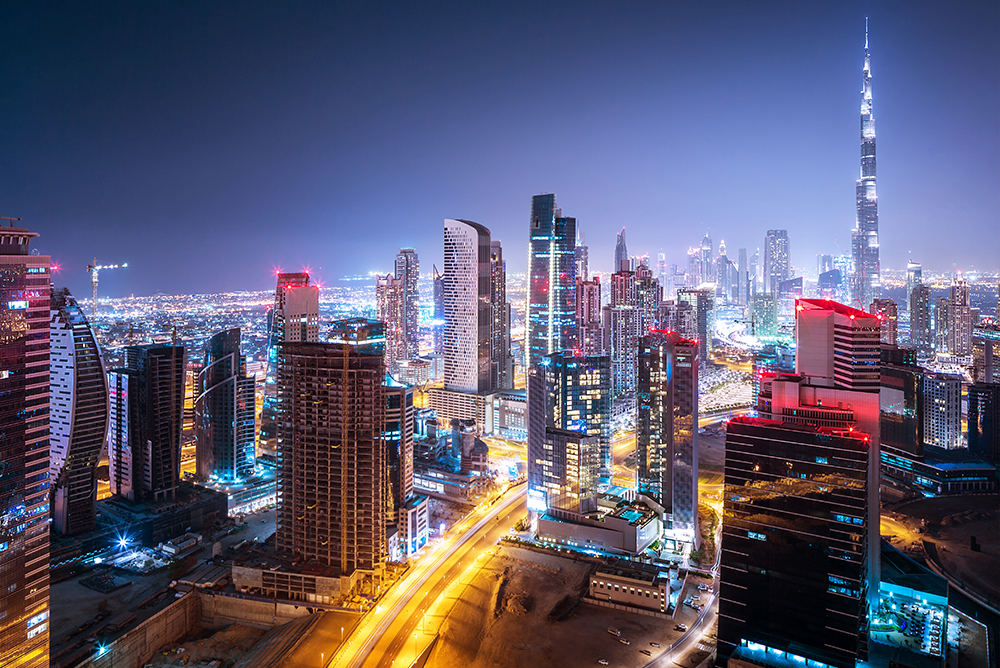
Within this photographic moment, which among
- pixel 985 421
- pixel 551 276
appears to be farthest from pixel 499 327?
pixel 985 421

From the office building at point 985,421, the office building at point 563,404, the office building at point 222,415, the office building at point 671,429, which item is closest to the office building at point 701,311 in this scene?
the office building at point 985,421

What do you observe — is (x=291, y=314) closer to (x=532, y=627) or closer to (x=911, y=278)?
(x=532, y=627)

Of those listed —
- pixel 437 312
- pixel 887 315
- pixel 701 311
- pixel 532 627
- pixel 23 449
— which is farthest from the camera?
pixel 437 312

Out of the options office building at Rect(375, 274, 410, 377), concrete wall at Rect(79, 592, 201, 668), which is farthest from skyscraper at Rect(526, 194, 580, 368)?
concrete wall at Rect(79, 592, 201, 668)

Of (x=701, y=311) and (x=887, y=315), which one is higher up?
(x=701, y=311)

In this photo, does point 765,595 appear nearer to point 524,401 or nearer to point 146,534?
point 146,534

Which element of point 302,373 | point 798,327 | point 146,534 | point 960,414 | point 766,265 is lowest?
point 146,534

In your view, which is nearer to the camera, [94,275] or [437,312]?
[94,275]

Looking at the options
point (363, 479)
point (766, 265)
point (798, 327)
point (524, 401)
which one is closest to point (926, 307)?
point (766, 265)
